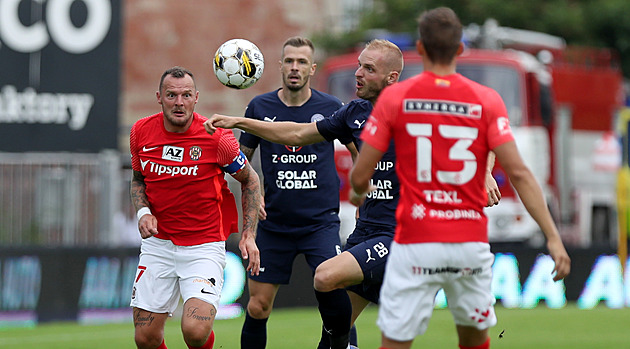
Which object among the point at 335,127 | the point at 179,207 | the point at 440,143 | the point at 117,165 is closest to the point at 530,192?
the point at 440,143

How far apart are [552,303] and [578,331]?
3708 millimetres

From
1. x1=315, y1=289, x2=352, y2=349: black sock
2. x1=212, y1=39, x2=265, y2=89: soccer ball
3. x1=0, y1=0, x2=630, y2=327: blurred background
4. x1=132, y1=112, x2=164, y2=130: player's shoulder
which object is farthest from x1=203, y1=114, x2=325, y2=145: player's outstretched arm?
x1=0, y1=0, x2=630, y2=327: blurred background

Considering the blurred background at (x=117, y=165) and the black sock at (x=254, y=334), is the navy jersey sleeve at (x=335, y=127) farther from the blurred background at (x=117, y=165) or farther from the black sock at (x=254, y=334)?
the blurred background at (x=117, y=165)

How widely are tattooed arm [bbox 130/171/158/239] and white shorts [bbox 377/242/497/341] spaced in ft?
7.42

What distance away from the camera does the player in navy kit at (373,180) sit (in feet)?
25.6

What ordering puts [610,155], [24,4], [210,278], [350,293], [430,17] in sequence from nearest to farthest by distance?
1. [430,17]
2. [210,278]
3. [350,293]
4. [24,4]
5. [610,155]

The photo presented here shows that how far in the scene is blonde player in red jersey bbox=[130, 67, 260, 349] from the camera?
803 centimetres

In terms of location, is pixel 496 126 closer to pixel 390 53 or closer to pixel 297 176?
pixel 390 53

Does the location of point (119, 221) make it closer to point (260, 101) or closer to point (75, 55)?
point (75, 55)

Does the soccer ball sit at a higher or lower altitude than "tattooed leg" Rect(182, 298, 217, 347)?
higher

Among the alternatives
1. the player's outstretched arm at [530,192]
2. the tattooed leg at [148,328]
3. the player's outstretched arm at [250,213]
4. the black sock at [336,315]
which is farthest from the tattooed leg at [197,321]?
the player's outstretched arm at [530,192]

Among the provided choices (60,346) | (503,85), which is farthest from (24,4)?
(503,85)

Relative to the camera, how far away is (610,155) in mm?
23688

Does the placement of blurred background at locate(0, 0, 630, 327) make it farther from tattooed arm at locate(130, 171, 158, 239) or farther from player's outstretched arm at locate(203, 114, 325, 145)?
player's outstretched arm at locate(203, 114, 325, 145)
